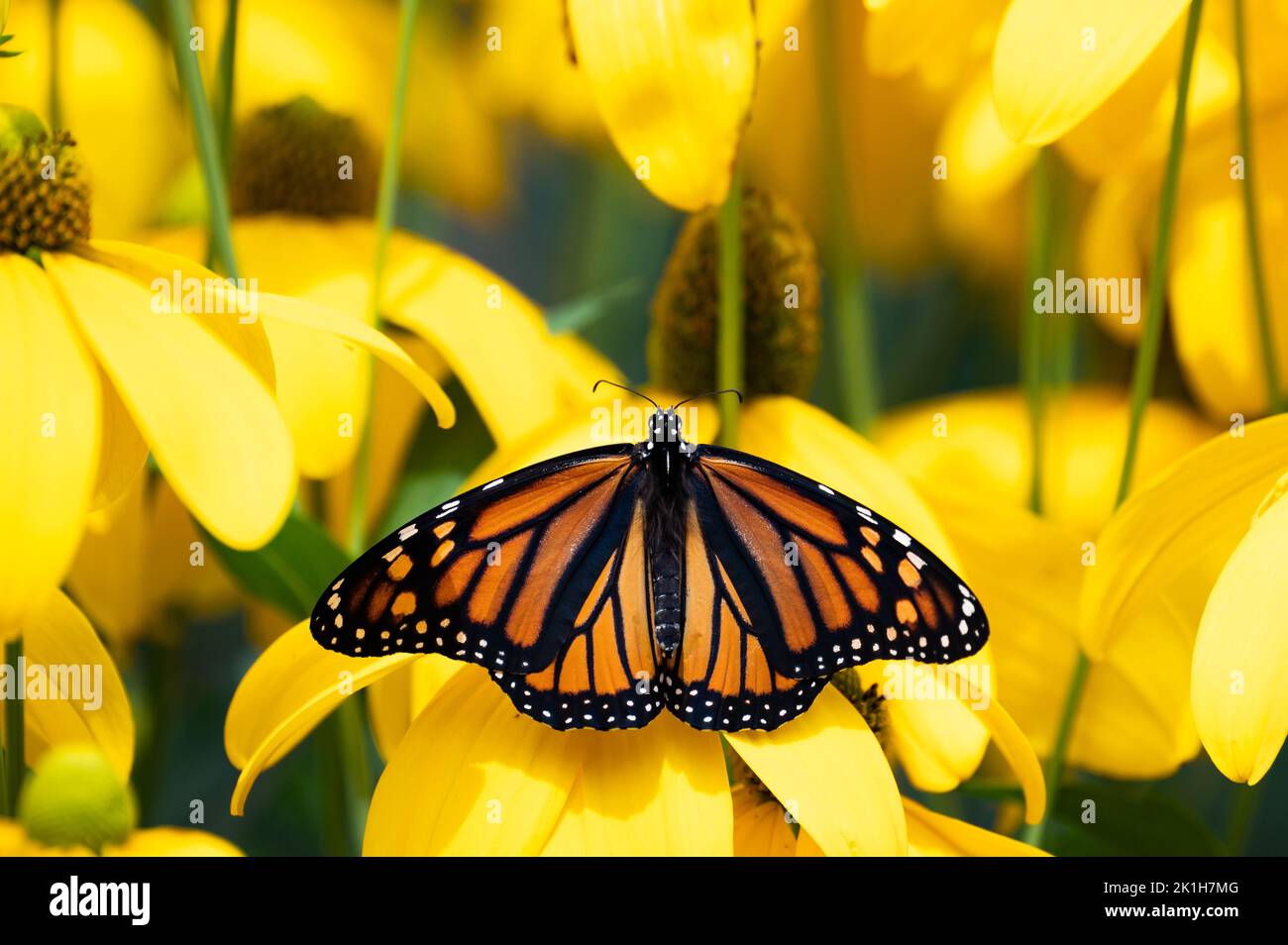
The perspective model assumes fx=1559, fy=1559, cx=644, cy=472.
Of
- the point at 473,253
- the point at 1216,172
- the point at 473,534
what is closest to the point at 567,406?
the point at 473,534

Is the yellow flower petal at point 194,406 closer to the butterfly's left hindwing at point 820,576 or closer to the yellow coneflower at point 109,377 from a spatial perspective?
the yellow coneflower at point 109,377

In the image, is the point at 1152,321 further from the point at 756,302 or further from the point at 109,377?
the point at 109,377

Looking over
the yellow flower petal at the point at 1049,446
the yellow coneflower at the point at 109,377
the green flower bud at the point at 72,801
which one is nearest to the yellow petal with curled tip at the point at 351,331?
the yellow coneflower at the point at 109,377

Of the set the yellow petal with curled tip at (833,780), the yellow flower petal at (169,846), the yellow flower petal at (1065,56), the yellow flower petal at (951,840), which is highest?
the yellow flower petal at (1065,56)

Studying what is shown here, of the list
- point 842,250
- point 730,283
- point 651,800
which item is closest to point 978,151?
point 842,250

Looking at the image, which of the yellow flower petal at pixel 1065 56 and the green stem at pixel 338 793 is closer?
the yellow flower petal at pixel 1065 56

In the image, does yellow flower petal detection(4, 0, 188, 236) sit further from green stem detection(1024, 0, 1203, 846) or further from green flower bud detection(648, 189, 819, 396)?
green stem detection(1024, 0, 1203, 846)
